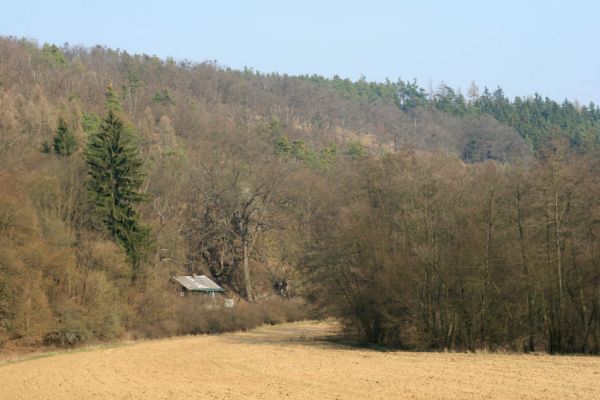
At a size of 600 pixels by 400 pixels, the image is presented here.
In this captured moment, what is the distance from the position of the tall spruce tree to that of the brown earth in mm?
10944

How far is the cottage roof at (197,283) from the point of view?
2702 inches

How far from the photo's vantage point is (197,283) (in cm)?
7150

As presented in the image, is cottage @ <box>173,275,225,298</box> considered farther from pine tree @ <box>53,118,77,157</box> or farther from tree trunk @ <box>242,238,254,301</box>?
pine tree @ <box>53,118,77,157</box>

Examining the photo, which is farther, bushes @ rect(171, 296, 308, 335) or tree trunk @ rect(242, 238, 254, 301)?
tree trunk @ rect(242, 238, 254, 301)

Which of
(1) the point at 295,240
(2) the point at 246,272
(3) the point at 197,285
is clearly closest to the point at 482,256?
(3) the point at 197,285

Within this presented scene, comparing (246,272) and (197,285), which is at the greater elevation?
(246,272)

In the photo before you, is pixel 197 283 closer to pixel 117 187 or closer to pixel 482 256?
pixel 117 187

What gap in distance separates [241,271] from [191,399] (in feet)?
192

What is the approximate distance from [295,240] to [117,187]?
102 feet

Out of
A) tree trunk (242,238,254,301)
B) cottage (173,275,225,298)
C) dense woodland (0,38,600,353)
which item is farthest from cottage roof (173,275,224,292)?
tree trunk (242,238,254,301)

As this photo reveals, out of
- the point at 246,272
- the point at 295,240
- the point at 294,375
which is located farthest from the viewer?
the point at 295,240

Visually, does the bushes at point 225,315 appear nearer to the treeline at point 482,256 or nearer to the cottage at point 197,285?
the cottage at point 197,285

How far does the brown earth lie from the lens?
23.7 metres

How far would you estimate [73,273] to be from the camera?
45.5m
